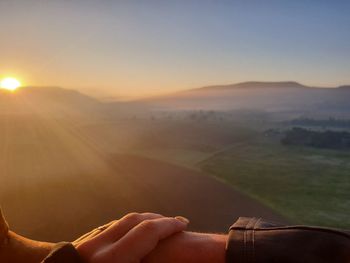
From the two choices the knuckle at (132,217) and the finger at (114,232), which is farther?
the knuckle at (132,217)

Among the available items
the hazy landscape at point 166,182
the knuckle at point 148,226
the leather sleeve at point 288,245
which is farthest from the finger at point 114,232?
the hazy landscape at point 166,182

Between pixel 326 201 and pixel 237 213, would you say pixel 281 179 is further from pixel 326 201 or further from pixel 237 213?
pixel 237 213

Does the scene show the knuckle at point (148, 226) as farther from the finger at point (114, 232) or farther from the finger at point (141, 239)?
the finger at point (114, 232)

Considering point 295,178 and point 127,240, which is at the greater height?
point 127,240

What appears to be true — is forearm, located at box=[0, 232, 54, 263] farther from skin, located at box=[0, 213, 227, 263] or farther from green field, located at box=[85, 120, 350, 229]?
green field, located at box=[85, 120, 350, 229]

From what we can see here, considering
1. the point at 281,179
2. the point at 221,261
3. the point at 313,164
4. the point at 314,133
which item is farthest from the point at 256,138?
the point at 221,261

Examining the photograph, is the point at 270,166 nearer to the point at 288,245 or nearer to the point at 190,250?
the point at 190,250

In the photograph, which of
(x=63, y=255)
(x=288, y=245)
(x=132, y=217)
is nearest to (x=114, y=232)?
(x=132, y=217)
